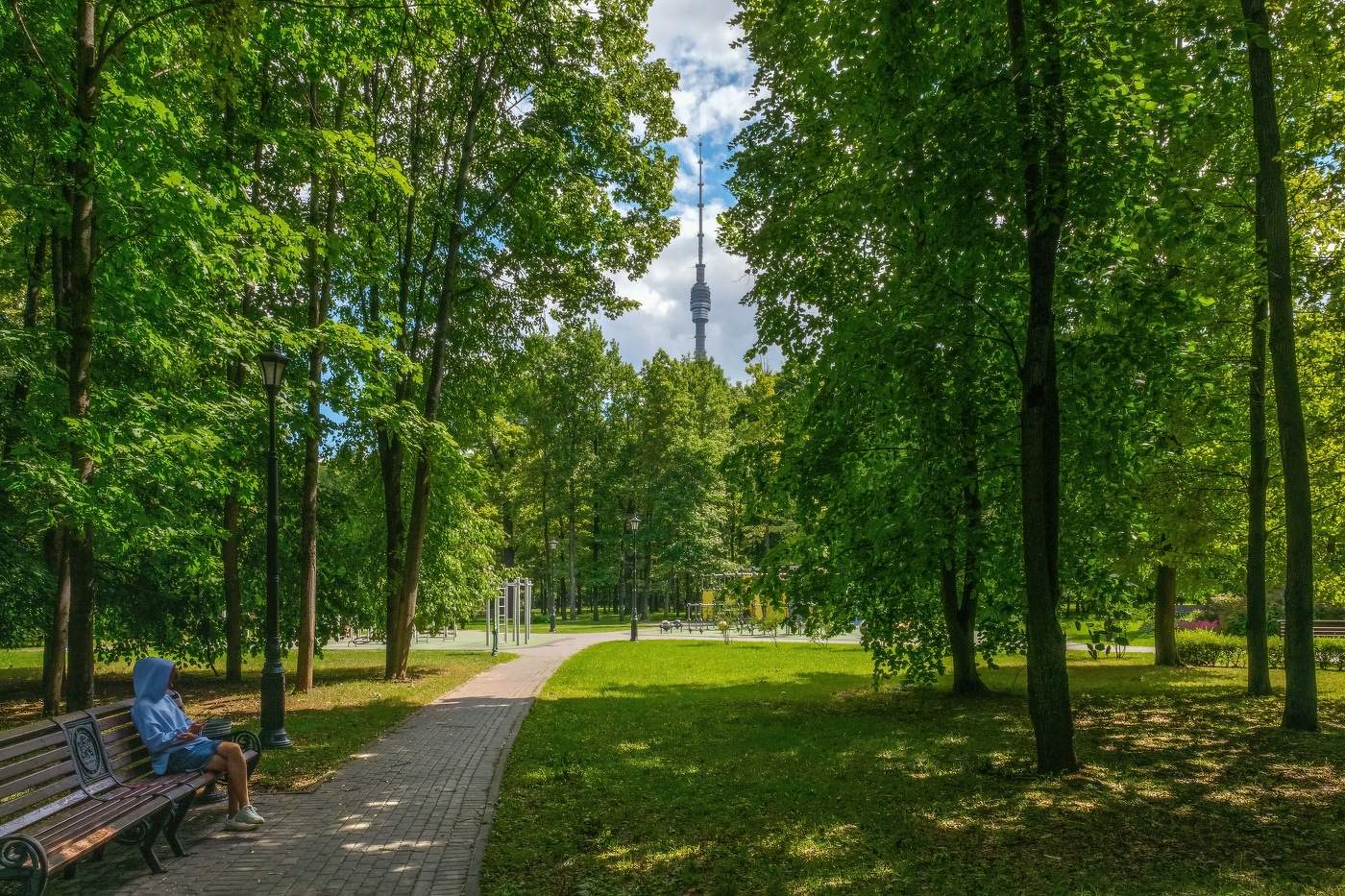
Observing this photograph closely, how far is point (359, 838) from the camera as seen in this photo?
5.91 meters

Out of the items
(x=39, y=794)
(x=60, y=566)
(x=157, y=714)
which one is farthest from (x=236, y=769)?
(x=60, y=566)

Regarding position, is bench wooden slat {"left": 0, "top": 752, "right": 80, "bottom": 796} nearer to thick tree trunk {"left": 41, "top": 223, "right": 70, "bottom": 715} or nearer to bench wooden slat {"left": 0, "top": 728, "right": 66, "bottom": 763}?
bench wooden slat {"left": 0, "top": 728, "right": 66, "bottom": 763}

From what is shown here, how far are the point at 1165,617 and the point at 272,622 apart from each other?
18.8 m

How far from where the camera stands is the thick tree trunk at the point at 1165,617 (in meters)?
18.1

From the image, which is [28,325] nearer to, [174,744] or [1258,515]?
[174,744]

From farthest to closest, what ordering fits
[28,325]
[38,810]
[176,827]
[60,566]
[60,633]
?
[28,325], [60,566], [60,633], [176,827], [38,810]

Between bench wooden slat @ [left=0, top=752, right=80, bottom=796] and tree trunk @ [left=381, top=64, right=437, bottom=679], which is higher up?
tree trunk @ [left=381, top=64, right=437, bottom=679]

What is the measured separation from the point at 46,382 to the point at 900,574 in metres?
10.7

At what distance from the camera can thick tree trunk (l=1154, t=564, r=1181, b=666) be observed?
59.3 feet

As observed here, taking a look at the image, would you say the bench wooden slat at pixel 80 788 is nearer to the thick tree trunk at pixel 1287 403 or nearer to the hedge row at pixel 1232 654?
the thick tree trunk at pixel 1287 403

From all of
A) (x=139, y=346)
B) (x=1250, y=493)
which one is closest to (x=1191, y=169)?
(x=1250, y=493)

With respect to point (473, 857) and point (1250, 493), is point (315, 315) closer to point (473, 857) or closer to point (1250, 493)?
point (473, 857)

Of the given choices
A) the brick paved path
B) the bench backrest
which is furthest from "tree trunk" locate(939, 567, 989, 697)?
the bench backrest

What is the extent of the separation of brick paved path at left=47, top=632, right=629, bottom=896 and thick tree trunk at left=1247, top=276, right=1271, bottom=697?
A: 11487mm
